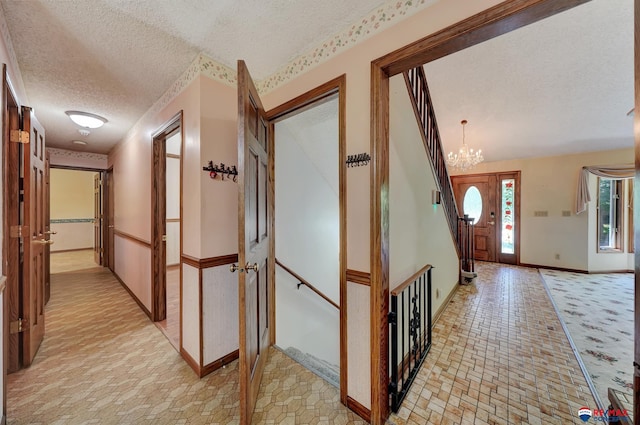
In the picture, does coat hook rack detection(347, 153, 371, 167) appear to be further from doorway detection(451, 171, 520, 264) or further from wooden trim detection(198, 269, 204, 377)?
doorway detection(451, 171, 520, 264)

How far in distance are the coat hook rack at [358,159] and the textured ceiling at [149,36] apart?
0.83m

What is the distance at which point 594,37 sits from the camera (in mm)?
2160

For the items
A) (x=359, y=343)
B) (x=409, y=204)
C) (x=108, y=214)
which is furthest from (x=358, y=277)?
(x=108, y=214)

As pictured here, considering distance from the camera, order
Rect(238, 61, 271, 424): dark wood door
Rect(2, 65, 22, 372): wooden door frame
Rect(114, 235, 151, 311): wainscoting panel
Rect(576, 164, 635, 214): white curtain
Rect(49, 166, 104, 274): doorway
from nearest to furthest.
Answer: Rect(238, 61, 271, 424): dark wood door
Rect(2, 65, 22, 372): wooden door frame
Rect(114, 235, 151, 311): wainscoting panel
Rect(576, 164, 635, 214): white curtain
Rect(49, 166, 104, 274): doorway

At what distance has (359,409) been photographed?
1.48 metres

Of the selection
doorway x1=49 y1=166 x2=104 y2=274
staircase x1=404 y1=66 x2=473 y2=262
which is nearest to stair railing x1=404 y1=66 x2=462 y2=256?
staircase x1=404 y1=66 x2=473 y2=262

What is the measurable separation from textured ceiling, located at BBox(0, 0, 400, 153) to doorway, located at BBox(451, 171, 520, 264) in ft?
17.5

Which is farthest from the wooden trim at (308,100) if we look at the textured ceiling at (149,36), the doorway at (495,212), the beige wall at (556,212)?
the beige wall at (556,212)

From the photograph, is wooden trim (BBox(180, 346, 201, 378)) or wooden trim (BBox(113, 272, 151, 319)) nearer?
wooden trim (BBox(180, 346, 201, 378))

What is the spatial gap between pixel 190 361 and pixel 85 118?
9.43 ft

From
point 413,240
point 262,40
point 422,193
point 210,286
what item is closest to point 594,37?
point 422,193

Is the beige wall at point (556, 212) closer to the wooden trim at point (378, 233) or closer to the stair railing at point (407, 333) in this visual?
the stair railing at point (407, 333)

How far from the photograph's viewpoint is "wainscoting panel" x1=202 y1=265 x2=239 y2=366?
1838 millimetres

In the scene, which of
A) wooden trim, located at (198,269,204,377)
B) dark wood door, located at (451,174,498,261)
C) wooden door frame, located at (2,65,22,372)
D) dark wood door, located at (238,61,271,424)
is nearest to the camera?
dark wood door, located at (238,61,271,424)
